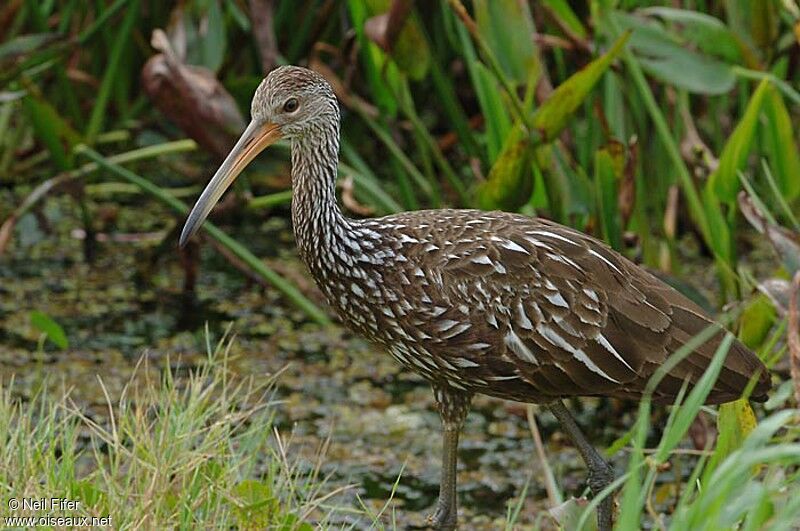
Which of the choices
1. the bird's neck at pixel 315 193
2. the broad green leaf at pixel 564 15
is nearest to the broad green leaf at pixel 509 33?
the broad green leaf at pixel 564 15

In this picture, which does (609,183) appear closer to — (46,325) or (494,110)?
(494,110)

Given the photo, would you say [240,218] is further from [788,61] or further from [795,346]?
[795,346]

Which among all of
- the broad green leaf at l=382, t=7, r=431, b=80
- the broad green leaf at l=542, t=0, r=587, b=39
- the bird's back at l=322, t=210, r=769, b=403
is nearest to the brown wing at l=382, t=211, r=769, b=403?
the bird's back at l=322, t=210, r=769, b=403

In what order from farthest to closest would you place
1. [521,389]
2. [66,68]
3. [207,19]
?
[66,68]
[207,19]
[521,389]

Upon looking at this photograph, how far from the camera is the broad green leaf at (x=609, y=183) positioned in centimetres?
453

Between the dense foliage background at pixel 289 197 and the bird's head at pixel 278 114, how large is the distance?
1.70ft

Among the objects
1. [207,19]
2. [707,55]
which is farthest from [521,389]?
[207,19]

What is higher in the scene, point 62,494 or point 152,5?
point 152,5

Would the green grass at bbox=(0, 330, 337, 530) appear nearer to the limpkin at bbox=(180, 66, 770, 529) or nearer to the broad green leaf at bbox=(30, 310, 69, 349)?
the limpkin at bbox=(180, 66, 770, 529)

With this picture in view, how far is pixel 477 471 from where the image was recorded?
4652 mm

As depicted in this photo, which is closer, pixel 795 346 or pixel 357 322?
pixel 795 346

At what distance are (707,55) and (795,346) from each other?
1777mm

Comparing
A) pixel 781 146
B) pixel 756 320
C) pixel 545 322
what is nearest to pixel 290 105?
pixel 545 322

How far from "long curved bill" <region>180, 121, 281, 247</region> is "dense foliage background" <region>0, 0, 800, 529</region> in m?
0.39
